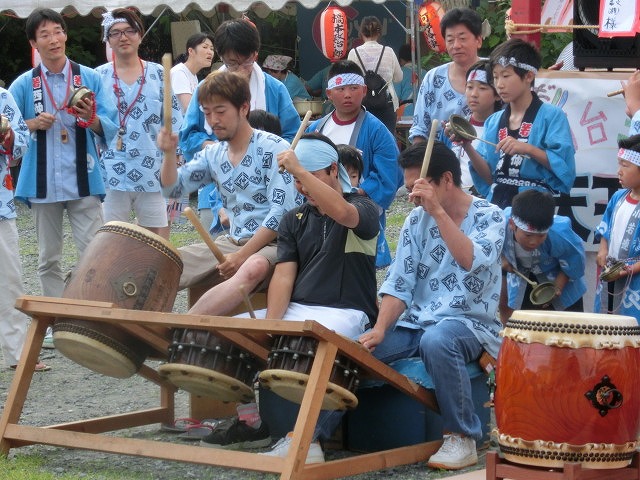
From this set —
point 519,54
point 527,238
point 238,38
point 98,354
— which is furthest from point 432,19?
point 98,354

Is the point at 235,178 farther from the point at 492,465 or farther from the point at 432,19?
the point at 432,19

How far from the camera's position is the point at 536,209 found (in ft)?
15.8

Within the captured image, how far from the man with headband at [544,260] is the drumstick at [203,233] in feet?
4.10

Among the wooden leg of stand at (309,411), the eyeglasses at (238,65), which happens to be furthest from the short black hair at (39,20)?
the wooden leg of stand at (309,411)

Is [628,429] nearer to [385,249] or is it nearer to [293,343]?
[293,343]

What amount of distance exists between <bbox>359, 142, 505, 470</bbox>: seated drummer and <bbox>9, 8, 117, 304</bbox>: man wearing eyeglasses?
2.40 metres

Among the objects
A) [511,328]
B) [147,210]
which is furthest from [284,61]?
[511,328]

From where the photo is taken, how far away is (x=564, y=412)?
3.51 meters

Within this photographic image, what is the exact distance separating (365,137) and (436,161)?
1.59 m

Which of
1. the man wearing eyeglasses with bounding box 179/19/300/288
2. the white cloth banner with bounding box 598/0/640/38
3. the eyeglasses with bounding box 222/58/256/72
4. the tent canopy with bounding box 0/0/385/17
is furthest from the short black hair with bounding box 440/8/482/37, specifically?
the tent canopy with bounding box 0/0/385/17

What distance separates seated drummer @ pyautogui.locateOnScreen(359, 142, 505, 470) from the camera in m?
4.29

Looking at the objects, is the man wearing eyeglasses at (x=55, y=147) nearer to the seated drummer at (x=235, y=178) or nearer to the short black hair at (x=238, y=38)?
the short black hair at (x=238, y=38)

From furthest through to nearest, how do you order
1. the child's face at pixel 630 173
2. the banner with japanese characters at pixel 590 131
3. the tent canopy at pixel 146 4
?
the tent canopy at pixel 146 4
the banner with japanese characters at pixel 590 131
the child's face at pixel 630 173

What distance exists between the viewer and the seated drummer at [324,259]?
4.46m
